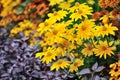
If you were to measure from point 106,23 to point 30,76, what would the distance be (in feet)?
2.92

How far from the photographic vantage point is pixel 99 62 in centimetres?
339

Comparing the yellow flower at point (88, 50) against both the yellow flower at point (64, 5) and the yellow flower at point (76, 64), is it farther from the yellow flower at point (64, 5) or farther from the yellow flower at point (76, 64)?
the yellow flower at point (64, 5)

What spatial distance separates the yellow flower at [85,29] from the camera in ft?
10.3

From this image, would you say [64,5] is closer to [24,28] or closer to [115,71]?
[24,28]

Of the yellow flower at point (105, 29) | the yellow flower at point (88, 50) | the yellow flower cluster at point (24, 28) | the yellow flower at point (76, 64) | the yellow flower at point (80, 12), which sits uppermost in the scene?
the yellow flower at point (80, 12)

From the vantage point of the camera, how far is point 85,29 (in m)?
3.17

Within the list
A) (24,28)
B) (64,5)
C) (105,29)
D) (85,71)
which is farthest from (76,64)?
(24,28)

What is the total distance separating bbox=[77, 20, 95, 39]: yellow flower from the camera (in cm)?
314

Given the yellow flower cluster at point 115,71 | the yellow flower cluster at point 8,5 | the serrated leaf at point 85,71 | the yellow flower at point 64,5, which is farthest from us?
the yellow flower cluster at point 8,5

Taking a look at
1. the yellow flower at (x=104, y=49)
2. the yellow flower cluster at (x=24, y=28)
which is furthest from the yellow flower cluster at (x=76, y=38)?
the yellow flower cluster at (x=24, y=28)

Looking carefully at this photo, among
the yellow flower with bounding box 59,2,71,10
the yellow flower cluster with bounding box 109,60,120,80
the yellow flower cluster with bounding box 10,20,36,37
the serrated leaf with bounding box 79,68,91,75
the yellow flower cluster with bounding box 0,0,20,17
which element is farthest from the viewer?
the yellow flower cluster with bounding box 0,0,20,17

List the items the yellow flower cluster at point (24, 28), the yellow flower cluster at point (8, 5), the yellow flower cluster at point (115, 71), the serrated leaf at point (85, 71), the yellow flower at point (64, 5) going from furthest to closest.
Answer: the yellow flower cluster at point (8, 5), the yellow flower cluster at point (24, 28), the yellow flower at point (64, 5), the serrated leaf at point (85, 71), the yellow flower cluster at point (115, 71)

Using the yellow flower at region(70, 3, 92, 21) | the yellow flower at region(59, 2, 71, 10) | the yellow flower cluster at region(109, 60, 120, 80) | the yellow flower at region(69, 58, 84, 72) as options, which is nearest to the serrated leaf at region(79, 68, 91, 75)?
the yellow flower at region(69, 58, 84, 72)

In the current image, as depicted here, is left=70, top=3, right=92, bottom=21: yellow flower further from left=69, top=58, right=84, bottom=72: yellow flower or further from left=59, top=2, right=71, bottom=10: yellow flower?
left=59, top=2, right=71, bottom=10: yellow flower
